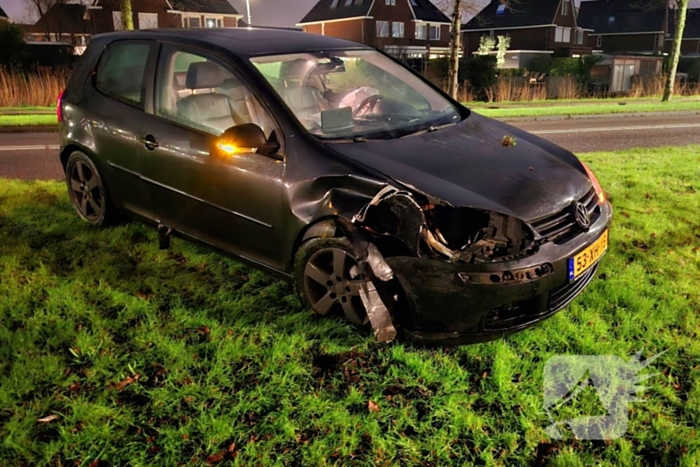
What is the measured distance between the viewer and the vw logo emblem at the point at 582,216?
3373 millimetres

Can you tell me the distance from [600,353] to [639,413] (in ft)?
1.75

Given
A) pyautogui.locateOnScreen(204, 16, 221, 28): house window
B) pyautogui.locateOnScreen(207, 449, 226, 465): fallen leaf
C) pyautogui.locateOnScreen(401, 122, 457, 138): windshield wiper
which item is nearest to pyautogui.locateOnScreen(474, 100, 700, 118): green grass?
pyautogui.locateOnScreen(401, 122, 457, 138): windshield wiper

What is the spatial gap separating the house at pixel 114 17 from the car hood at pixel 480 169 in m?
46.0

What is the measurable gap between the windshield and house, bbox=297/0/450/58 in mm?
45040

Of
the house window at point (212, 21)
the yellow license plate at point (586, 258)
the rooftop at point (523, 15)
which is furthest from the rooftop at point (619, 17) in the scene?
the yellow license plate at point (586, 258)

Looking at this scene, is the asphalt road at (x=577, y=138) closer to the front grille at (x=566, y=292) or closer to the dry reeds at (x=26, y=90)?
the dry reeds at (x=26, y=90)

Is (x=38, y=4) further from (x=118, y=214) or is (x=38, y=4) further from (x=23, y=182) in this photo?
(x=118, y=214)

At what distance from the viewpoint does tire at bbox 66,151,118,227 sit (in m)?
5.00

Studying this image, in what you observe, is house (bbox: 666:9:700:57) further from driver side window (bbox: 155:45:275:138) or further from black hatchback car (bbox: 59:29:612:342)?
driver side window (bbox: 155:45:275:138)

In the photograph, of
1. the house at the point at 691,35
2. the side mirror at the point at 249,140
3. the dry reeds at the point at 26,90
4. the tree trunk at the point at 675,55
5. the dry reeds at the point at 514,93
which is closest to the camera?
the side mirror at the point at 249,140

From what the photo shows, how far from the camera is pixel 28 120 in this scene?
13.6 meters

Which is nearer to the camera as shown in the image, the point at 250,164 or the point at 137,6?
the point at 250,164

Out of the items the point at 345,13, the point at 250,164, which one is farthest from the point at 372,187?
the point at 345,13

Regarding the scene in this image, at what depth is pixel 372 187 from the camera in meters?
3.25
